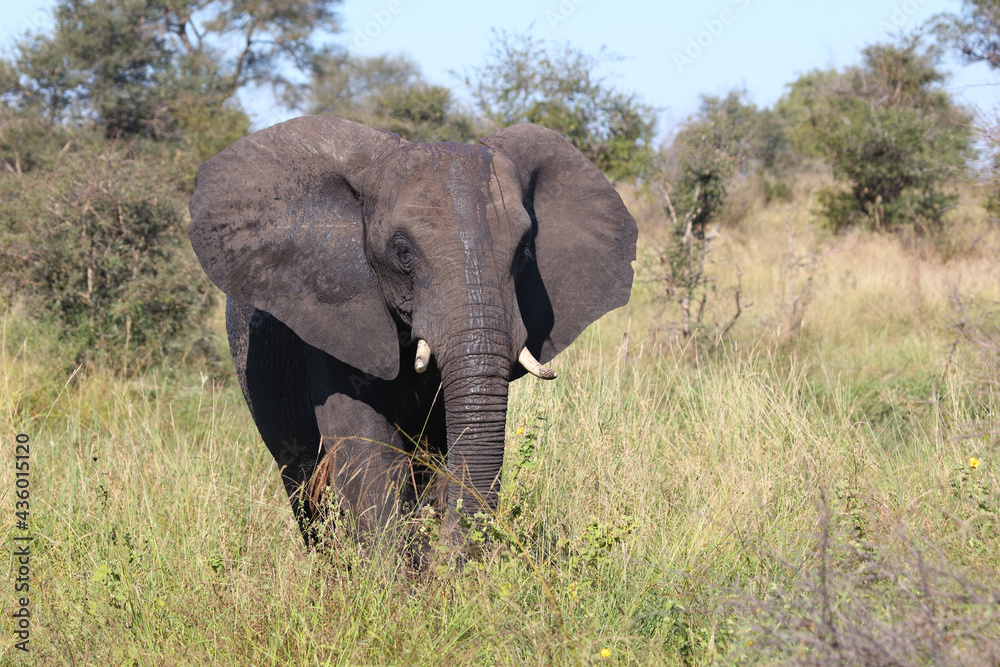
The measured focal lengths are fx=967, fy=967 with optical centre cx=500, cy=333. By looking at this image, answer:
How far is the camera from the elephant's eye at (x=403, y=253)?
341cm

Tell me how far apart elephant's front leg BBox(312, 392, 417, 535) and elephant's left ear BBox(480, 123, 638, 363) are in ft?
2.39

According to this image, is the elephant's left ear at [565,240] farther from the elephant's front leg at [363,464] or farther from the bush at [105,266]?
the bush at [105,266]

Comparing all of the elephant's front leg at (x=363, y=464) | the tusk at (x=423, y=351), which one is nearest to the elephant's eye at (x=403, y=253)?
the tusk at (x=423, y=351)

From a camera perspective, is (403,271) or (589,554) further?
(403,271)

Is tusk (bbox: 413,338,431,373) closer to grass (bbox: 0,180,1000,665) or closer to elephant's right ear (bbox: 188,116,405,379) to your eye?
elephant's right ear (bbox: 188,116,405,379)

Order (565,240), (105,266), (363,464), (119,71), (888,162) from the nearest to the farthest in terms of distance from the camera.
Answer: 1. (363,464)
2. (565,240)
3. (105,266)
4. (888,162)
5. (119,71)

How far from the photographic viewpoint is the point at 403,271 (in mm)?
3467

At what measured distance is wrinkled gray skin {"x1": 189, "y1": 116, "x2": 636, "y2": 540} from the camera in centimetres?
331

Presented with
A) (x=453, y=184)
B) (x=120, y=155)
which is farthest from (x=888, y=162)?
(x=453, y=184)

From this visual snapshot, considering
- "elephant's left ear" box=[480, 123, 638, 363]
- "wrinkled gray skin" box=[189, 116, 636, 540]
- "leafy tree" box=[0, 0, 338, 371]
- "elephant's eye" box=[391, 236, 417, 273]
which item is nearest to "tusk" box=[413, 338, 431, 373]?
"wrinkled gray skin" box=[189, 116, 636, 540]

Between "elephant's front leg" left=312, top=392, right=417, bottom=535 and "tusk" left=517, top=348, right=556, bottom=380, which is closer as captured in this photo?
"tusk" left=517, top=348, right=556, bottom=380

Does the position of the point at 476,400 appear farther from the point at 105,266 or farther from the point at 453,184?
the point at 105,266

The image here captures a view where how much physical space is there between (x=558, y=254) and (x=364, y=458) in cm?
114

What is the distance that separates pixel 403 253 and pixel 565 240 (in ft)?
2.78
